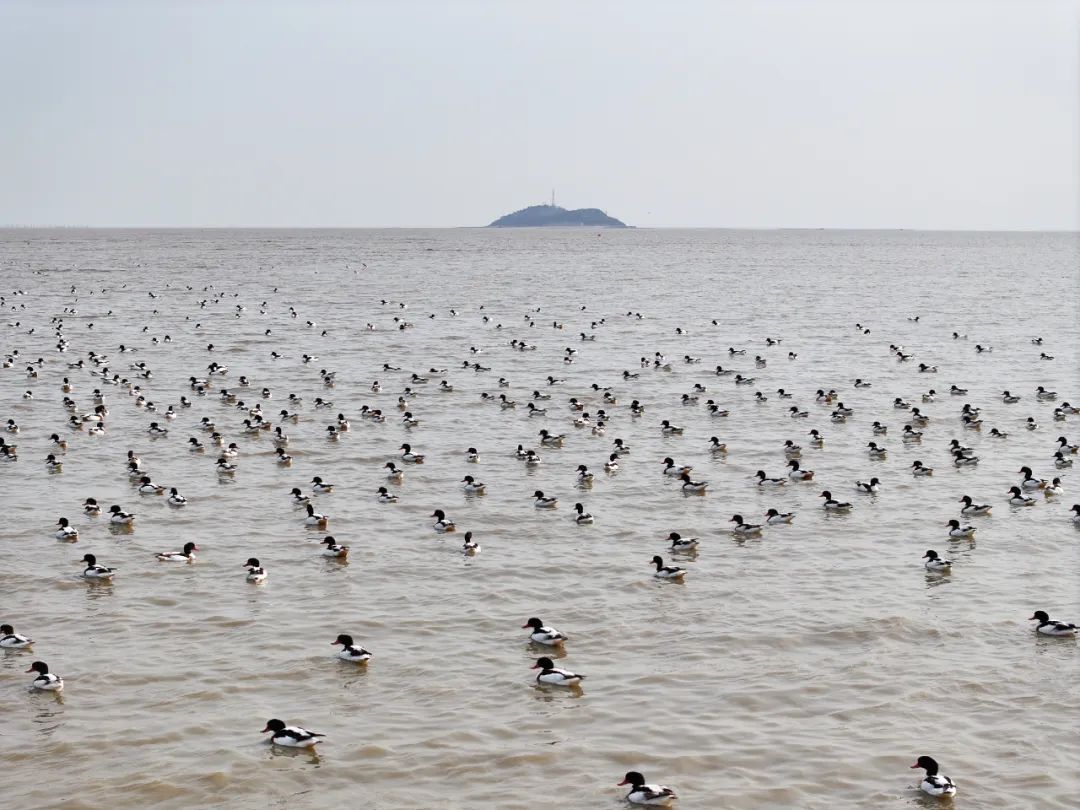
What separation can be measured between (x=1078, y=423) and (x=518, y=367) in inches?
883

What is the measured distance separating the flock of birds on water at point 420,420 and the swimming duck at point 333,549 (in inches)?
1.1

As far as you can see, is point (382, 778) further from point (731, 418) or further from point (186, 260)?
point (186, 260)

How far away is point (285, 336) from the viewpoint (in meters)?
61.8

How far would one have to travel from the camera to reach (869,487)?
2859 centimetres

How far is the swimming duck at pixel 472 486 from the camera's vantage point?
1136 inches

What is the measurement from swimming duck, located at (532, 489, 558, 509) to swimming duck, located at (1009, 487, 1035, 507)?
34.6ft

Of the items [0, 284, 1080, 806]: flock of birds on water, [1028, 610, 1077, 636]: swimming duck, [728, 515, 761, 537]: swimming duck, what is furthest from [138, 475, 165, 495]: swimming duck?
[1028, 610, 1077, 636]: swimming duck

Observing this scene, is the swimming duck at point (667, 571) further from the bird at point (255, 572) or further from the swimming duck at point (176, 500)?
the swimming duck at point (176, 500)

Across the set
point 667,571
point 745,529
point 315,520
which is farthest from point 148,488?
point 745,529

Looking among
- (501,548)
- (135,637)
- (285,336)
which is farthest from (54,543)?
(285,336)

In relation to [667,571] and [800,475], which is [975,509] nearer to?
[800,475]

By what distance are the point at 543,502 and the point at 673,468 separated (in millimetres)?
4573

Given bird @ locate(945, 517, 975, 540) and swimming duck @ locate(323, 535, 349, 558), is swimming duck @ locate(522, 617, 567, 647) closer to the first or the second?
swimming duck @ locate(323, 535, 349, 558)

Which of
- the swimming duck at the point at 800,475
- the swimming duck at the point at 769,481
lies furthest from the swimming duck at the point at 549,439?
the swimming duck at the point at 800,475
